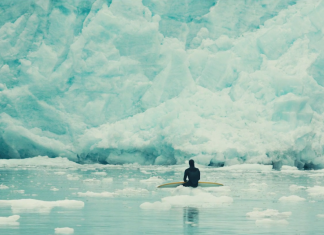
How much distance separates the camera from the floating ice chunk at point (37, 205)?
8.45 m

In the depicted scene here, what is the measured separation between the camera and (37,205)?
348 inches

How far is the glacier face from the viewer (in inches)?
921

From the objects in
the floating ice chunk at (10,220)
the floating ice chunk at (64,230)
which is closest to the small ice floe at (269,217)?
the floating ice chunk at (64,230)

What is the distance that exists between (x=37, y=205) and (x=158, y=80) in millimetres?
17073

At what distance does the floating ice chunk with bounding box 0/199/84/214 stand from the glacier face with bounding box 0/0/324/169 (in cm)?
1421

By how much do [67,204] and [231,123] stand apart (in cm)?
1535

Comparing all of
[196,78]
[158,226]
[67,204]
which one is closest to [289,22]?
[196,78]

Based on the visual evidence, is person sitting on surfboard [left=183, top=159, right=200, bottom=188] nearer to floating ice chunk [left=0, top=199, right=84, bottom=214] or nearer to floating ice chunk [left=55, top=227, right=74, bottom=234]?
floating ice chunk [left=0, top=199, right=84, bottom=214]

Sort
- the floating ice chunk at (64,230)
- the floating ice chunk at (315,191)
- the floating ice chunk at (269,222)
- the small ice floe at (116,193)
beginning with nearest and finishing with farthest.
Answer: the floating ice chunk at (64,230) → the floating ice chunk at (269,222) → the small ice floe at (116,193) → the floating ice chunk at (315,191)

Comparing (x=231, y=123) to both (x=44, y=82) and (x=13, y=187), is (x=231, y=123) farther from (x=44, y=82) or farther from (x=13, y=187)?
(x=13, y=187)

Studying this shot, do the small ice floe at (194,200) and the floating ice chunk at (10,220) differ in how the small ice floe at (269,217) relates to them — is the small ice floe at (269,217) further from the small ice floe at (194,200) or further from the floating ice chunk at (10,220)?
the floating ice chunk at (10,220)

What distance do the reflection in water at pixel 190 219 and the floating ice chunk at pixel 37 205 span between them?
165 cm

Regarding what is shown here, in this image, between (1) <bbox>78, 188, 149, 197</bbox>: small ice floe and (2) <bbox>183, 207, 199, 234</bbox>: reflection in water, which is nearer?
(2) <bbox>183, 207, 199, 234</bbox>: reflection in water

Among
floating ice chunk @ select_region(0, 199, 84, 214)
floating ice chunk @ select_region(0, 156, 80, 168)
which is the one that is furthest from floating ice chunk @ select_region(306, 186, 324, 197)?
floating ice chunk @ select_region(0, 156, 80, 168)
